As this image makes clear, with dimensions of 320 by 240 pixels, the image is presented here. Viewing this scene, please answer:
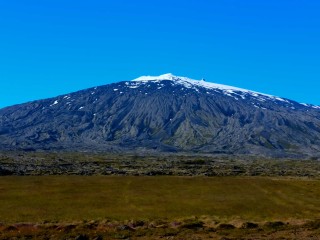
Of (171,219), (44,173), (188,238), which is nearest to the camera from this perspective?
(188,238)

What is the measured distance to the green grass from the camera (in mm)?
42625

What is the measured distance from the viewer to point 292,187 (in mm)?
67000

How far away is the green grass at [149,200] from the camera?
140 ft

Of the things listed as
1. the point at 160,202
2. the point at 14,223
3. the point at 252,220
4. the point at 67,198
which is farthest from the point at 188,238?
the point at 67,198

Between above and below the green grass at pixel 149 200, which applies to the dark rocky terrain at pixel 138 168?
above

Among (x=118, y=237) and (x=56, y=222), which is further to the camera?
(x=56, y=222)

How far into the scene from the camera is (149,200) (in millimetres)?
51094

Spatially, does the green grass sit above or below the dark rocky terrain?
below

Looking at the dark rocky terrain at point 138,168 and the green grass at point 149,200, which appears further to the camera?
the dark rocky terrain at point 138,168

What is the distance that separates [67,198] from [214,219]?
17729mm

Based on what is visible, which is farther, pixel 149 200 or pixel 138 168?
pixel 138 168

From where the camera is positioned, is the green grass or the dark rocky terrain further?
the dark rocky terrain

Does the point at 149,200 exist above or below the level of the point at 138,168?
below

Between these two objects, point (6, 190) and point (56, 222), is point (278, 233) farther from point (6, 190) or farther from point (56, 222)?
point (6, 190)
